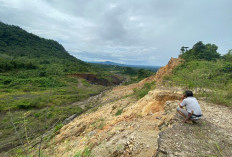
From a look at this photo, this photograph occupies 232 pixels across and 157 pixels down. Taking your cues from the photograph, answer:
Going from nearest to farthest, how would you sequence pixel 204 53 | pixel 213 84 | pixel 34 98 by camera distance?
pixel 213 84
pixel 34 98
pixel 204 53

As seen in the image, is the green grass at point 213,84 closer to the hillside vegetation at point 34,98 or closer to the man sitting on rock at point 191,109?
the man sitting on rock at point 191,109

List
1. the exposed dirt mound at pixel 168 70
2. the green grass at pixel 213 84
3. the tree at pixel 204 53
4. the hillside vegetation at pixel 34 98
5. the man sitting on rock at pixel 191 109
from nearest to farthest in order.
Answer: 1. the man sitting on rock at pixel 191 109
2. the hillside vegetation at pixel 34 98
3. the green grass at pixel 213 84
4. the exposed dirt mound at pixel 168 70
5. the tree at pixel 204 53

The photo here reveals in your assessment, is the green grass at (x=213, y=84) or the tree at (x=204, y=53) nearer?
the green grass at (x=213, y=84)

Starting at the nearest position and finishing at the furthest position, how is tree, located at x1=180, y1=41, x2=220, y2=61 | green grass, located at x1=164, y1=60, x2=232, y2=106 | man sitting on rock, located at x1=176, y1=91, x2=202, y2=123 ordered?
man sitting on rock, located at x1=176, y1=91, x2=202, y2=123 → green grass, located at x1=164, y1=60, x2=232, y2=106 → tree, located at x1=180, y1=41, x2=220, y2=61

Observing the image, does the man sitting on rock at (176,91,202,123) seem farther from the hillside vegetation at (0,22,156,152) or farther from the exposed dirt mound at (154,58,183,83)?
the exposed dirt mound at (154,58,183,83)

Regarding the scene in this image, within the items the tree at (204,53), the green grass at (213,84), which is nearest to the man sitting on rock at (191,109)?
the green grass at (213,84)

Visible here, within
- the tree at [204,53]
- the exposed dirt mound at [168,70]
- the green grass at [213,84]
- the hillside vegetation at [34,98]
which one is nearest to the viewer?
the hillside vegetation at [34,98]

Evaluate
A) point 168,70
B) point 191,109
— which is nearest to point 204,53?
point 168,70

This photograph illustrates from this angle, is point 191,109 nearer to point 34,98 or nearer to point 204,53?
point 34,98

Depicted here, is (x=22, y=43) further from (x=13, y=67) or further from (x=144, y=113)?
(x=144, y=113)

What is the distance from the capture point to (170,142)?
312 cm

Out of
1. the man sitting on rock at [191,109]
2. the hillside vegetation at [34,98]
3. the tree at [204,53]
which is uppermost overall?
the tree at [204,53]

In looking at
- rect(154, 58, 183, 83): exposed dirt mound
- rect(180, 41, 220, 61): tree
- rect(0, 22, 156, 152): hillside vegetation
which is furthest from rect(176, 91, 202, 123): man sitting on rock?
rect(180, 41, 220, 61): tree

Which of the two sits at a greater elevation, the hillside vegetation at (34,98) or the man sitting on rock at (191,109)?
the man sitting on rock at (191,109)
